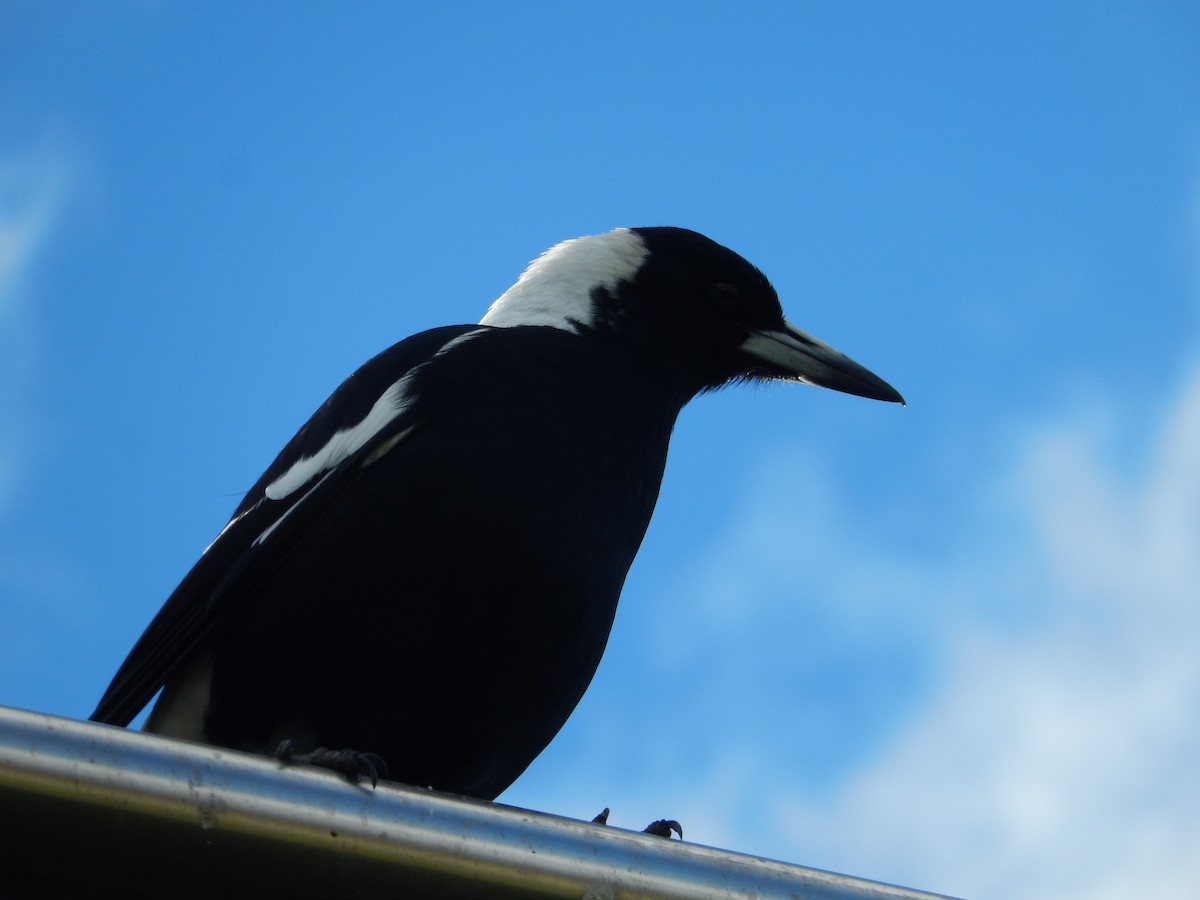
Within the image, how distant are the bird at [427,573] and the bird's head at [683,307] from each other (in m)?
0.34

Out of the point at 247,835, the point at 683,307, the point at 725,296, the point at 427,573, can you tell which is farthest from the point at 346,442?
the point at 247,835

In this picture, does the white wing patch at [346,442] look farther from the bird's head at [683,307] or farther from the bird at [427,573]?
the bird's head at [683,307]

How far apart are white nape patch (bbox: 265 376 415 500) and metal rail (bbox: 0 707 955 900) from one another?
1787 mm

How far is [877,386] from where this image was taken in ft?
12.9

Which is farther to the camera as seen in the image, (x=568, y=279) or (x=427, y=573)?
(x=568, y=279)

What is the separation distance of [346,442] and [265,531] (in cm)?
24

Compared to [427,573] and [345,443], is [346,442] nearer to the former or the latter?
[345,443]

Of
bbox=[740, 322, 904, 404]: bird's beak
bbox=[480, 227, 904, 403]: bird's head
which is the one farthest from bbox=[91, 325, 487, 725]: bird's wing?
bbox=[740, 322, 904, 404]: bird's beak

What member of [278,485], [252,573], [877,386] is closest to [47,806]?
[252,573]

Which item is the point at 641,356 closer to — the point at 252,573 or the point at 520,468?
the point at 520,468

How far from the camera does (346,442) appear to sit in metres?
3.05

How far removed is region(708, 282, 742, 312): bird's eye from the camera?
13.0 feet

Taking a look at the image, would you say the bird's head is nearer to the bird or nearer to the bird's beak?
the bird's beak

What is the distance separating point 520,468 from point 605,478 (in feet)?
0.78
